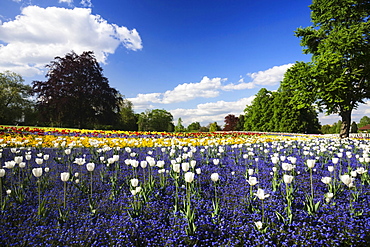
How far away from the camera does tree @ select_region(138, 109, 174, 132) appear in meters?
50.0

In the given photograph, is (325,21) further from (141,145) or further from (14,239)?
(14,239)

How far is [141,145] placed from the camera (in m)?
8.81

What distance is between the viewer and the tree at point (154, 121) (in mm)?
50000

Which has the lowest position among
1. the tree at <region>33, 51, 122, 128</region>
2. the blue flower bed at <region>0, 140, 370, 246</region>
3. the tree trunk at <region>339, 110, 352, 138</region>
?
the blue flower bed at <region>0, 140, 370, 246</region>

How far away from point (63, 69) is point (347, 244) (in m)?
31.7

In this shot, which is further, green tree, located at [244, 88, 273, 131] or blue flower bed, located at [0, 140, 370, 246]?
green tree, located at [244, 88, 273, 131]

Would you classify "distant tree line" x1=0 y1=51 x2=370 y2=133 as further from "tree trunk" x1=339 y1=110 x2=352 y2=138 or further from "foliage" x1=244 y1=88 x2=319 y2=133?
"tree trunk" x1=339 y1=110 x2=352 y2=138

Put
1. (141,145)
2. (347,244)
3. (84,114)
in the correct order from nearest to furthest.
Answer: (347,244), (141,145), (84,114)

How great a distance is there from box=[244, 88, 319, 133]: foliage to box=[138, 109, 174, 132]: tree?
20.3 metres

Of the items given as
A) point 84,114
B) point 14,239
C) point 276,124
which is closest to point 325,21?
point 276,124

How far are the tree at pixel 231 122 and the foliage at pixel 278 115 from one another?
4.61 meters

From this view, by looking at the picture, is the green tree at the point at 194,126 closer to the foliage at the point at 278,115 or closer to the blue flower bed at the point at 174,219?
the foliage at the point at 278,115

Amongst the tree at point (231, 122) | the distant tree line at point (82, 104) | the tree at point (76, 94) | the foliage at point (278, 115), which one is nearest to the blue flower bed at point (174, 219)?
the distant tree line at point (82, 104)

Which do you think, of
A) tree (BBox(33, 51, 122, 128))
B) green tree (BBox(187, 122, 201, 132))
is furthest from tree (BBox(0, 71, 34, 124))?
green tree (BBox(187, 122, 201, 132))
